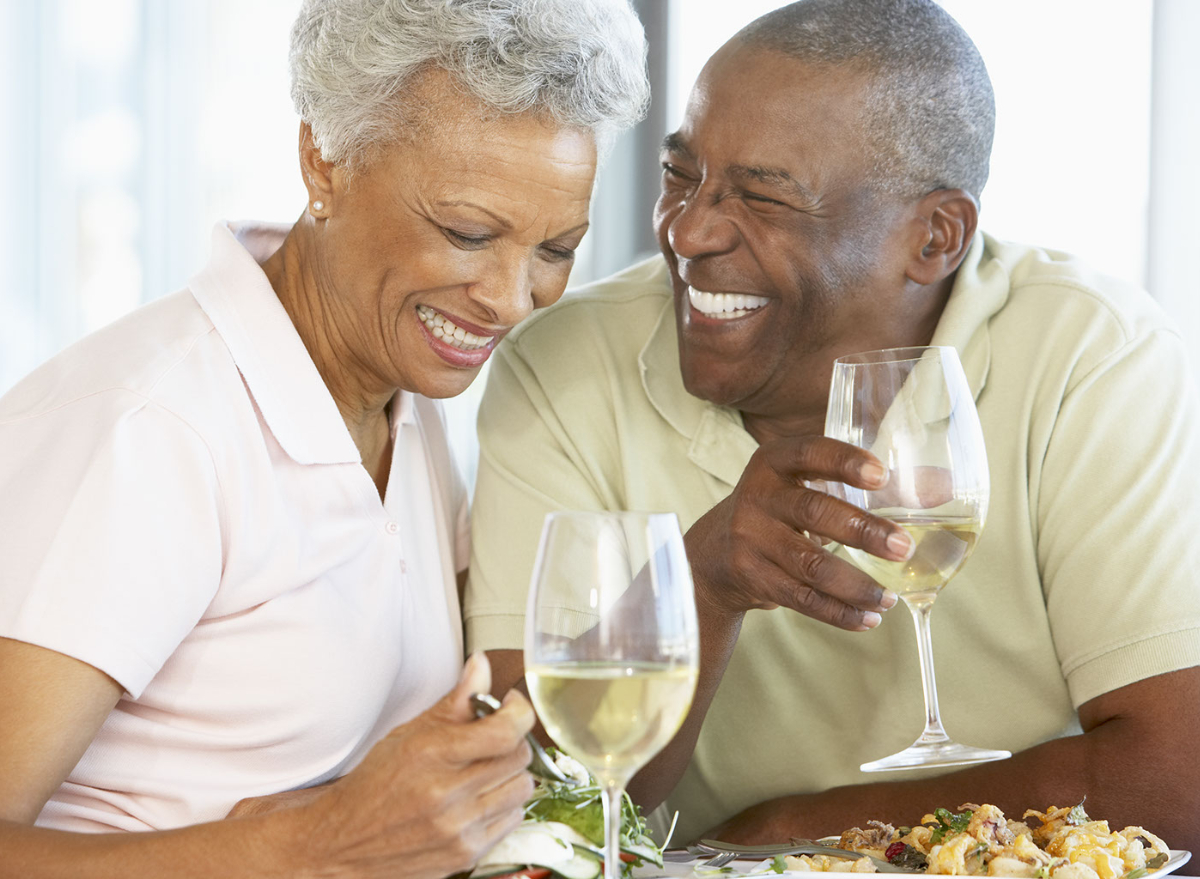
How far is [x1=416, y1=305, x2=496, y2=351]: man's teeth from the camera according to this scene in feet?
5.17

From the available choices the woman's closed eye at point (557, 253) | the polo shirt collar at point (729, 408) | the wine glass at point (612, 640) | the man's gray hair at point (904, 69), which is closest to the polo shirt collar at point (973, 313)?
the polo shirt collar at point (729, 408)

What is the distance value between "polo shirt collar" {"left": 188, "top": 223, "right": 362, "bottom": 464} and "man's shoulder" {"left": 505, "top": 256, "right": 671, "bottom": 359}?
55 cm

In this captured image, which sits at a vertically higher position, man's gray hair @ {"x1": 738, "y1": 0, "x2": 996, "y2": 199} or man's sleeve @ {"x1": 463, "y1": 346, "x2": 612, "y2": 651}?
man's gray hair @ {"x1": 738, "y1": 0, "x2": 996, "y2": 199}

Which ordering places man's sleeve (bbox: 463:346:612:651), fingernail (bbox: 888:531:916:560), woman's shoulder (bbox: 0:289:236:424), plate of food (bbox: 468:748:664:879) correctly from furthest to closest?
man's sleeve (bbox: 463:346:612:651) < woman's shoulder (bbox: 0:289:236:424) < fingernail (bbox: 888:531:916:560) < plate of food (bbox: 468:748:664:879)

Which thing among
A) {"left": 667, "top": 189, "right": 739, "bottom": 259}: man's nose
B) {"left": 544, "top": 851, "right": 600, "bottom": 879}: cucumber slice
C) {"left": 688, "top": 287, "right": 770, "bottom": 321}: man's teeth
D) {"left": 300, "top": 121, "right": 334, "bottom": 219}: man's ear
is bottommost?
{"left": 544, "top": 851, "right": 600, "bottom": 879}: cucumber slice

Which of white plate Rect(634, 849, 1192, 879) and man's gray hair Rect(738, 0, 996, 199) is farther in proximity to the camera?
man's gray hair Rect(738, 0, 996, 199)

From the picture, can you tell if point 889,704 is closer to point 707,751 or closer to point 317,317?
point 707,751

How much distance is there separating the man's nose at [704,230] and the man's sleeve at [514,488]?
29 centimetres

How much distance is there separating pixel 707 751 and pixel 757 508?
702 millimetres

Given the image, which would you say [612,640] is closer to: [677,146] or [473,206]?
[473,206]

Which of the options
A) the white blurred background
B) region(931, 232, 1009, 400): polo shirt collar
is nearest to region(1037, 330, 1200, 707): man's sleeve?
region(931, 232, 1009, 400): polo shirt collar

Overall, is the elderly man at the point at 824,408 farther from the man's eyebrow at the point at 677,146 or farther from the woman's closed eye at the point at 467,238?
the woman's closed eye at the point at 467,238

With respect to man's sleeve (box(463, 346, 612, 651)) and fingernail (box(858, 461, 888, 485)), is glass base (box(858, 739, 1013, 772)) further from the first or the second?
man's sleeve (box(463, 346, 612, 651))

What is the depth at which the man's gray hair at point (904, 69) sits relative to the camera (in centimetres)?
186
